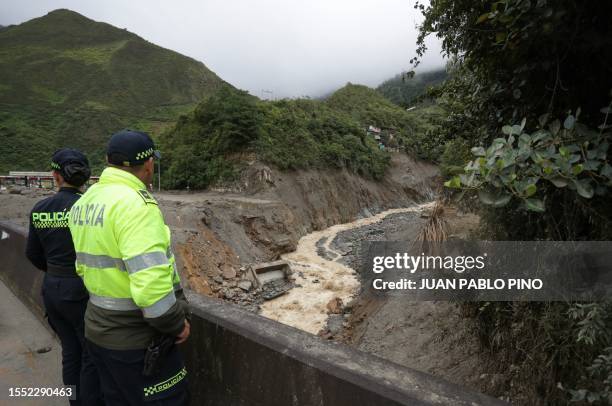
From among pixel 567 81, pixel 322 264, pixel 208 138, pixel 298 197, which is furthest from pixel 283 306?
pixel 208 138

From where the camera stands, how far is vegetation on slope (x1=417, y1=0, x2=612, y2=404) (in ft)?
6.15

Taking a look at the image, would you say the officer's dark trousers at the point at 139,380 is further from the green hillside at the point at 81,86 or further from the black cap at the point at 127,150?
the green hillside at the point at 81,86

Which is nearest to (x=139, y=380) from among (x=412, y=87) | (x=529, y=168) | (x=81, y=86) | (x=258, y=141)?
(x=529, y=168)

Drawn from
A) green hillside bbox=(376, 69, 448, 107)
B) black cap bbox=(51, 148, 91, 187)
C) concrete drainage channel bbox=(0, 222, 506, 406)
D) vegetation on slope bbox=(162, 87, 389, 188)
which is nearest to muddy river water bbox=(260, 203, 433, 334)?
green hillside bbox=(376, 69, 448, 107)

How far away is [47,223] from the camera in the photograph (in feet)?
9.53

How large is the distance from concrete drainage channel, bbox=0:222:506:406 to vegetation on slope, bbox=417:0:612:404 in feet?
3.37

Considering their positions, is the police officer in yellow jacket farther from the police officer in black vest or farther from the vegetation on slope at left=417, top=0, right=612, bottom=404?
the vegetation on slope at left=417, top=0, right=612, bottom=404

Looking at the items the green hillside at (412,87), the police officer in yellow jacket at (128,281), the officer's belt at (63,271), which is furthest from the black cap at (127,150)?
the green hillside at (412,87)

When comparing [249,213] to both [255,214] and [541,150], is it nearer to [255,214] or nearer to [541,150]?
[255,214]

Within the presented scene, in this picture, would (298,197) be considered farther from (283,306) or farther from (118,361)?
(118,361)

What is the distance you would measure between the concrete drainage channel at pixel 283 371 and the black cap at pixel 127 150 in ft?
4.19

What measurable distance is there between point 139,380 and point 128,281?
560mm

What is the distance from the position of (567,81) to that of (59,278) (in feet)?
13.8

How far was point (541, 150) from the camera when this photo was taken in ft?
6.44
